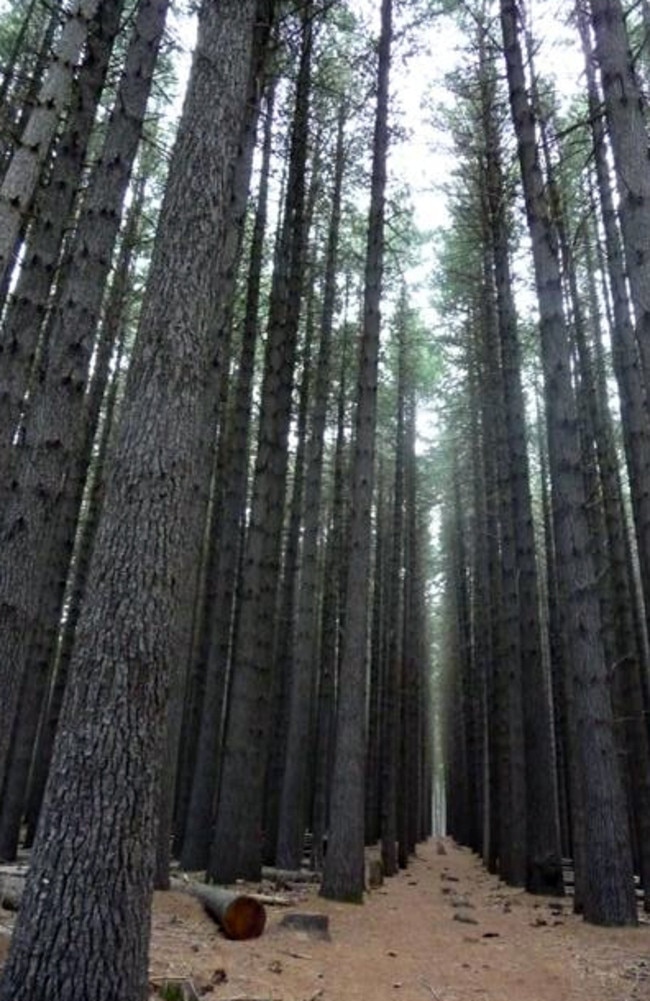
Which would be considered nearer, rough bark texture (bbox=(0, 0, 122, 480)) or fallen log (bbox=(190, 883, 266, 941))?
fallen log (bbox=(190, 883, 266, 941))

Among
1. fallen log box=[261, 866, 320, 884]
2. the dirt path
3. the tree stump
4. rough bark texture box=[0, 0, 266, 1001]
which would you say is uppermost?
rough bark texture box=[0, 0, 266, 1001]

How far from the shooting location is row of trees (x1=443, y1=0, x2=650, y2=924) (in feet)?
23.0

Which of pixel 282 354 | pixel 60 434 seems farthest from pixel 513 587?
pixel 60 434

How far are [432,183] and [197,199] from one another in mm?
9184

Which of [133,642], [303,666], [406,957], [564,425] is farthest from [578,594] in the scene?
[133,642]

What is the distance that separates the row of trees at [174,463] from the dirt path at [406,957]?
2.87ft

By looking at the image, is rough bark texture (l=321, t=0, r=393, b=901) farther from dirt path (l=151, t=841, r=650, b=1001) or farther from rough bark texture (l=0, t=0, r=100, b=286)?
rough bark texture (l=0, t=0, r=100, b=286)

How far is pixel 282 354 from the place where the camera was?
9.53 m

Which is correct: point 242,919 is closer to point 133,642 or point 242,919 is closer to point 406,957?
point 406,957

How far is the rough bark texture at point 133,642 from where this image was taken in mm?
2992

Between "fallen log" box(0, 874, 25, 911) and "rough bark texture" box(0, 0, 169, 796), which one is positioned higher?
"rough bark texture" box(0, 0, 169, 796)

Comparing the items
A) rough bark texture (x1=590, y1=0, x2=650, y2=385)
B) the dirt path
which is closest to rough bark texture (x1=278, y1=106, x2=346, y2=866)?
the dirt path

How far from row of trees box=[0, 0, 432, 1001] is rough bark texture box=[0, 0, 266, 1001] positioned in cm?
1

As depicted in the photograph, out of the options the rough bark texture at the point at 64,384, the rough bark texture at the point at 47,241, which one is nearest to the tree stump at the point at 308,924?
the rough bark texture at the point at 64,384
